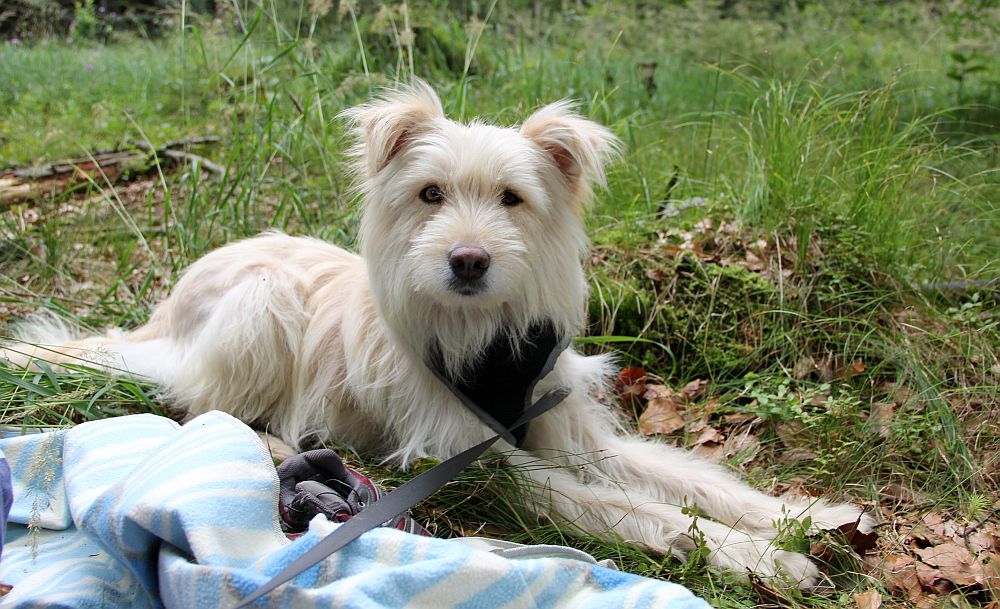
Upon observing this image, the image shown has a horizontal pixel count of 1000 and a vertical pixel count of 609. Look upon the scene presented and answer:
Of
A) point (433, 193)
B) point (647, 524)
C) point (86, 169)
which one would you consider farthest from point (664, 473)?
point (86, 169)

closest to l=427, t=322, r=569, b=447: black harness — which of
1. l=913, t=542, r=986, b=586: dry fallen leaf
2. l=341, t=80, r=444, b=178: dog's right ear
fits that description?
l=341, t=80, r=444, b=178: dog's right ear

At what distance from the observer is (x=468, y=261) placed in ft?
8.02

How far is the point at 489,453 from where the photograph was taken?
9.46 ft

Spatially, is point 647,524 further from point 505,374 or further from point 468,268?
point 468,268

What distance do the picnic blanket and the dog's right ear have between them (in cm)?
110

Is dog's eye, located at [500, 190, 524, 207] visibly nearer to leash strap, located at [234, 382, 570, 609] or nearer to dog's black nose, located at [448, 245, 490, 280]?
dog's black nose, located at [448, 245, 490, 280]

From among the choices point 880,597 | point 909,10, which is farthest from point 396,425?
point 909,10

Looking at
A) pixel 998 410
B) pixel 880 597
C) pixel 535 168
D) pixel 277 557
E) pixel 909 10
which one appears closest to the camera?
pixel 277 557

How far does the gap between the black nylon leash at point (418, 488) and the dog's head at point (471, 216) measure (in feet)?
0.76

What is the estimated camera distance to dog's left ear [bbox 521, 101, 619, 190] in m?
2.77

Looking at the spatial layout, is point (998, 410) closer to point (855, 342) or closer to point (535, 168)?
point (855, 342)

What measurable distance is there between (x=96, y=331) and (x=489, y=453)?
2.38 m

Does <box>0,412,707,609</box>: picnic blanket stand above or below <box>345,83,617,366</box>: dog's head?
below

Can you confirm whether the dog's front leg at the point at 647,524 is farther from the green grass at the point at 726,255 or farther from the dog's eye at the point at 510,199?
the dog's eye at the point at 510,199
